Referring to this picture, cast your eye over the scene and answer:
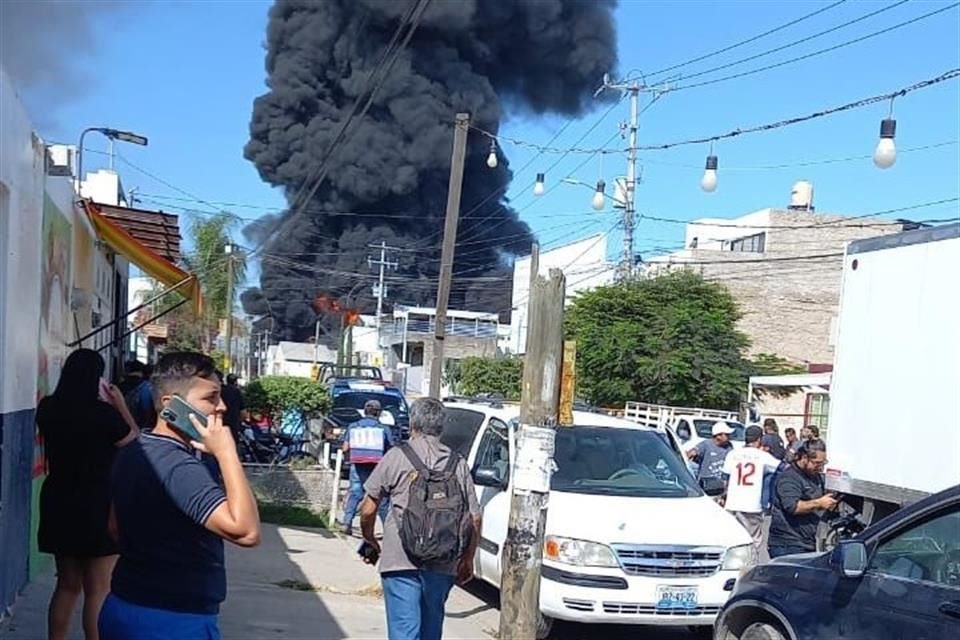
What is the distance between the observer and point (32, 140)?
755 centimetres

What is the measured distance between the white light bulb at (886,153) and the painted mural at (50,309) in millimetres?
10026

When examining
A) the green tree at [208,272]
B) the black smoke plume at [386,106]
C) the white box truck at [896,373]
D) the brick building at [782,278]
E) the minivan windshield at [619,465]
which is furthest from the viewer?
the black smoke plume at [386,106]

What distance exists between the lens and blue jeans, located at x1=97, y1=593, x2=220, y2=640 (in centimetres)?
333

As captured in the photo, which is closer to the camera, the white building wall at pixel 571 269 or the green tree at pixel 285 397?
the green tree at pixel 285 397

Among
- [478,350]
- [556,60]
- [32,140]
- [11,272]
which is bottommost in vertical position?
[478,350]

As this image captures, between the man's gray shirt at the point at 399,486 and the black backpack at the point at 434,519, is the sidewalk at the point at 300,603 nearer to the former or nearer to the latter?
the man's gray shirt at the point at 399,486

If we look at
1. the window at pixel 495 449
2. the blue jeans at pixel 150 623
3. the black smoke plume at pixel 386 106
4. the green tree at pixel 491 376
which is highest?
the black smoke plume at pixel 386 106

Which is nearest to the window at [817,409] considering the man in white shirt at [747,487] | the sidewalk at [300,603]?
the man in white shirt at [747,487]

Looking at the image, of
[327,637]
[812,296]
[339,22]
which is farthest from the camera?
[339,22]

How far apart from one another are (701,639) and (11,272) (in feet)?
18.6

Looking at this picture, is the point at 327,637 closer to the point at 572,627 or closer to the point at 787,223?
the point at 572,627

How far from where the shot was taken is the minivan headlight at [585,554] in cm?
768

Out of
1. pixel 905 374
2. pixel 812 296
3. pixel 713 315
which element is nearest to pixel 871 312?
pixel 905 374

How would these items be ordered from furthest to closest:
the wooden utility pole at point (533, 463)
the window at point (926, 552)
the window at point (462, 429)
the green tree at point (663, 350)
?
the green tree at point (663, 350) < the window at point (462, 429) < the wooden utility pole at point (533, 463) < the window at point (926, 552)
